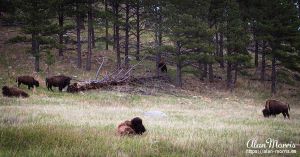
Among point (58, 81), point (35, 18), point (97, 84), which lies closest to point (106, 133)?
point (58, 81)

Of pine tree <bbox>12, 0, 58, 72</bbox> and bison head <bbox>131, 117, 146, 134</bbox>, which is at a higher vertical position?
pine tree <bbox>12, 0, 58, 72</bbox>

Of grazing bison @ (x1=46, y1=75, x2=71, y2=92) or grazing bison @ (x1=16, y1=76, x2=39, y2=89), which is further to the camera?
grazing bison @ (x1=46, y1=75, x2=71, y2=92)

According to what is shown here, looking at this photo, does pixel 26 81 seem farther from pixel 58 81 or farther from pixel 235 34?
pixel 235 34

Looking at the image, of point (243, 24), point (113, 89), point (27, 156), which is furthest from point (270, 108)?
point (243, 24)

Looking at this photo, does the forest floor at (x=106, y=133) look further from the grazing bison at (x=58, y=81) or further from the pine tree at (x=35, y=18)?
the pine tree at (x=35, y=18)

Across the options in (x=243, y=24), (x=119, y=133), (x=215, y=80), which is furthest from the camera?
(x=215, y=80)

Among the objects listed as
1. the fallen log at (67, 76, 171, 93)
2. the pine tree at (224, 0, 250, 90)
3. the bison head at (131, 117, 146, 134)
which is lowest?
the fallen log at (67, 76, 171, 93)

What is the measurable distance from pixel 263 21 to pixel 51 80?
73.0 ft

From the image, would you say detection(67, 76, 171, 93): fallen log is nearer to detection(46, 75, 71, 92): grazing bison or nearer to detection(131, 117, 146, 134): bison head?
detection(46, 75, 71, 92): grazing bison

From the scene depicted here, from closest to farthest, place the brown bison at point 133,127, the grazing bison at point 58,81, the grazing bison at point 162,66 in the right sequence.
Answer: the brown bison at point 133,127
the grazing bison at point 58,81
the grazing bison at point 162,66

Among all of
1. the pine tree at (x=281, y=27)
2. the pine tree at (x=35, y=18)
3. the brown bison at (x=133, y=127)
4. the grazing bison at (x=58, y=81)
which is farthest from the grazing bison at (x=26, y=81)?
the pine tree at (x=281, y=27)

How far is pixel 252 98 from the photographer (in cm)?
3806

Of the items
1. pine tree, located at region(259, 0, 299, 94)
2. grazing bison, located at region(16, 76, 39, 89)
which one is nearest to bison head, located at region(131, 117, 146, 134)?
grazing bison, located at region(16, 76, 39, 89)

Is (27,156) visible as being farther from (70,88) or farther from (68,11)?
(68,11)
